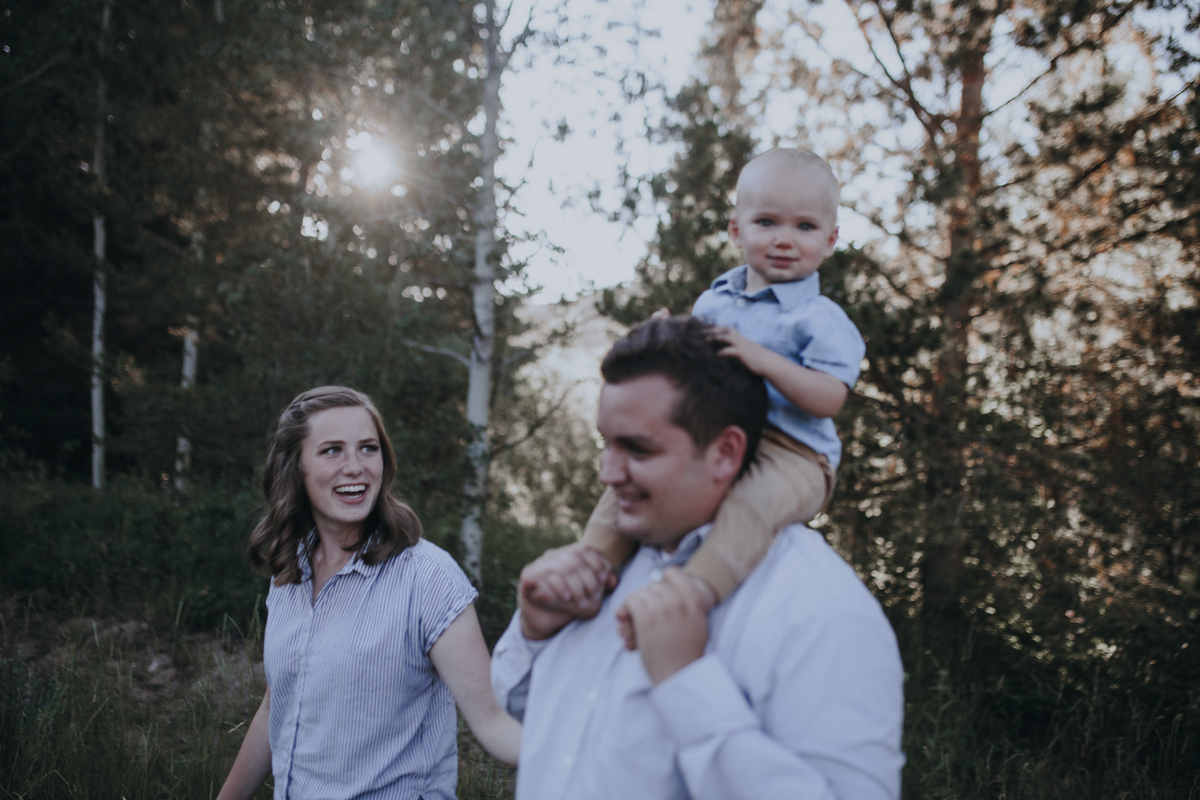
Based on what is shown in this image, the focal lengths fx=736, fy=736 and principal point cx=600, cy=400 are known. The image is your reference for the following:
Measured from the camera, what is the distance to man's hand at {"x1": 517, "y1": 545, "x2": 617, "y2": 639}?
4.22 ft

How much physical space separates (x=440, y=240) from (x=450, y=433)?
206 cm

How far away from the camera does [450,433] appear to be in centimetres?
761

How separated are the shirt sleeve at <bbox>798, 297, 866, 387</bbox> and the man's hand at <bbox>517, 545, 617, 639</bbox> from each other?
57cm

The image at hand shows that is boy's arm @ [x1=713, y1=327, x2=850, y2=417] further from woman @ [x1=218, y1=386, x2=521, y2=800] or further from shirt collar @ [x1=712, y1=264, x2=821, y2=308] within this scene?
woman @ [x1=218, y1=386, x2=521, y2=800]

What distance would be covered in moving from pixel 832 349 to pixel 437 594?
1.23m

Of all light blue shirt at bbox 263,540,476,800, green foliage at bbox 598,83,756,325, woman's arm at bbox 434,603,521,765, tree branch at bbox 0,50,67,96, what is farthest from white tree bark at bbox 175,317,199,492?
woman's arm at bbox 434,603,521,765

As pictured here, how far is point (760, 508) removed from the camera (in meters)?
1.24

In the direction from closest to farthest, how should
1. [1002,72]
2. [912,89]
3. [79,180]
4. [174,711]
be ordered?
[174,711] < [1002,72] < [912,89] < [79,180]

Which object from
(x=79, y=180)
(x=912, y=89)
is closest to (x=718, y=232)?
(x=912, y=89)

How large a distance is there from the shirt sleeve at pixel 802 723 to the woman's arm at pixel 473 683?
0.79m

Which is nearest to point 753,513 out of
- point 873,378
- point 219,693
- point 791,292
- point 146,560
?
point 791,292

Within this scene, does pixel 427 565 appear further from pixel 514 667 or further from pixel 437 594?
pixel 514 667

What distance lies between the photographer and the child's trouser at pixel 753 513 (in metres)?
Result: 1.19

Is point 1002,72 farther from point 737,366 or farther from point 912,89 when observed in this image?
point 737,366
